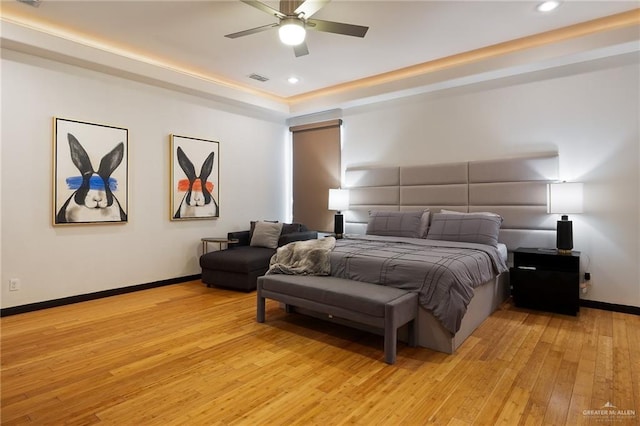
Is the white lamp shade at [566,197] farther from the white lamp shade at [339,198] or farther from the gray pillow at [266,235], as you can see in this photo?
the gray pillow at [266,235]

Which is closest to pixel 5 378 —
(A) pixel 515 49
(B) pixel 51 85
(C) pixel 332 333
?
(C) pixel 332 333

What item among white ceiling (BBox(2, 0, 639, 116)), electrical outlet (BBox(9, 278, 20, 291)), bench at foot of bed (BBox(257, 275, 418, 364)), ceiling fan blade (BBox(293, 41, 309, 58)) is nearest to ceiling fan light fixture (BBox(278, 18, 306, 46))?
ceiling fan blade (BBox(293, 41, 309, 58))

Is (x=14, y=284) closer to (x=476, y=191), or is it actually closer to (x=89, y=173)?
(x=89, y=173)

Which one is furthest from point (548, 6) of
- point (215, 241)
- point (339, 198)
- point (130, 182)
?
point (130, 182)

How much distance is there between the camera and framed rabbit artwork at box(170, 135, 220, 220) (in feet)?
16.1

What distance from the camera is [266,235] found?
16.9 feet

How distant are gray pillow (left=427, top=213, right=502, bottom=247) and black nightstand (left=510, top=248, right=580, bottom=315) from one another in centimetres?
37

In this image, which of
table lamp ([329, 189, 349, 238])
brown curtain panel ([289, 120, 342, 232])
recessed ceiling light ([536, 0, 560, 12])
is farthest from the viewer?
brown curtain panel ([289, 120, 342, 232])

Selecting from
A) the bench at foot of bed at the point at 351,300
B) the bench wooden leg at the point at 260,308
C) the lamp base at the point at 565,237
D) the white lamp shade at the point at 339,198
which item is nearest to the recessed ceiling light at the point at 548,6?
the lamp base at the point at 565,237

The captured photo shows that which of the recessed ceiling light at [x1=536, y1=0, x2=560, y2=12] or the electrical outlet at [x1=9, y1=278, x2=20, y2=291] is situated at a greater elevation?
the recessed ceiling light at [x1=536, y1=0, x2=560, y2=12]

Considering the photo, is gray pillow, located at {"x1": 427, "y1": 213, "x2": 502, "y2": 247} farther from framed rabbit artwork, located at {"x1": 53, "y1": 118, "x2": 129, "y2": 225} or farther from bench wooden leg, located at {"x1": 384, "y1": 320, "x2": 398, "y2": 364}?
framed rabbit artwork, located at {"x1": 53, "y1": 118, "x2": 129, "y2": 225}

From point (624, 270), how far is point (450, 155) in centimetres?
228

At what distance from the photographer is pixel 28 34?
3.42m

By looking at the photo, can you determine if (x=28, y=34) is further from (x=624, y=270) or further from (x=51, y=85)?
(x=624, y=270)
